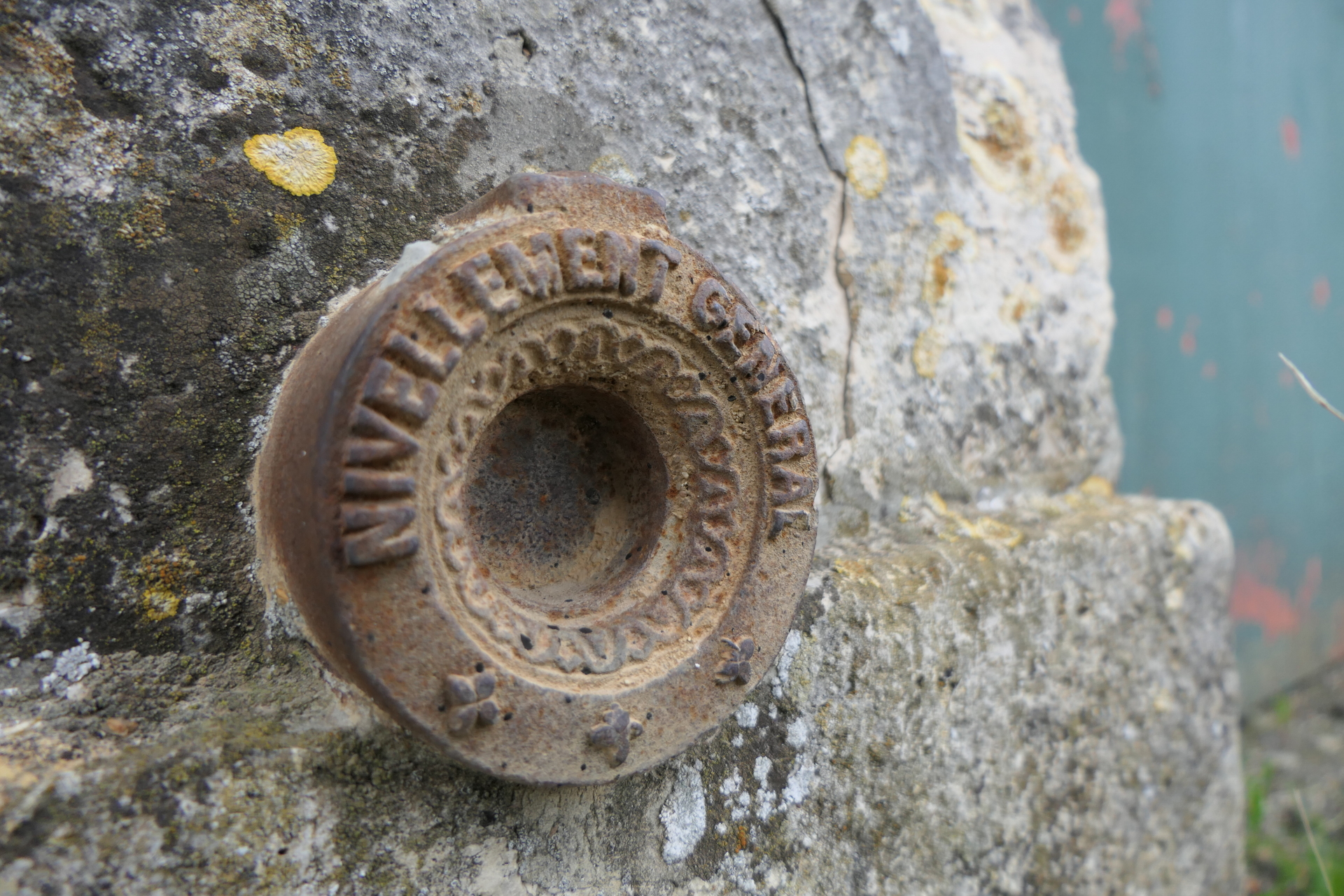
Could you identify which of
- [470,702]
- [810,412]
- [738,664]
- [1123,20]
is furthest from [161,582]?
[1123,20]

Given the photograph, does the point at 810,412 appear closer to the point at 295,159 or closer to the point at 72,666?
the point at 295,159

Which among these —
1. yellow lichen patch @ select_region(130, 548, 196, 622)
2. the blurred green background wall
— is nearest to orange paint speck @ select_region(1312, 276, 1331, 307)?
the blurred green background wall

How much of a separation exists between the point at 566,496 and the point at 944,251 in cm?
72

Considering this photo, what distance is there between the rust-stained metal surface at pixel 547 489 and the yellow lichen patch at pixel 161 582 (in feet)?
0.23

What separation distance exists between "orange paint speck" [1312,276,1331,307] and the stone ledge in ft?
6.52

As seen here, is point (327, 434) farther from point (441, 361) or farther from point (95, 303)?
point (95, 303)

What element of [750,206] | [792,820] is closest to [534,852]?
[792,820]

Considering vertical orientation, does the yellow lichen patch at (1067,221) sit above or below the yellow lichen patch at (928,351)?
above

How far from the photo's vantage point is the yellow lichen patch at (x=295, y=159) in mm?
819

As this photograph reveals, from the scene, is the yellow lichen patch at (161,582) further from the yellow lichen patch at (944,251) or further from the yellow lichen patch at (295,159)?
the yellow lichen patch at (944,251)

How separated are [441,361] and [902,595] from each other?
2.19 ft

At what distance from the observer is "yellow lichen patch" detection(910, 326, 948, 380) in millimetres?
1212

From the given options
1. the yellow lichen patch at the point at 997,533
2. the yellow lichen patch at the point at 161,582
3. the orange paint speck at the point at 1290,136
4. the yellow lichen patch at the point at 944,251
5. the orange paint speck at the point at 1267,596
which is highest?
the orange paint speck at the point at 1290,136

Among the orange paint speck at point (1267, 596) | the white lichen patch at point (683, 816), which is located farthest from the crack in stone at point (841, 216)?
the orange paint speck at point (1267, 596)
